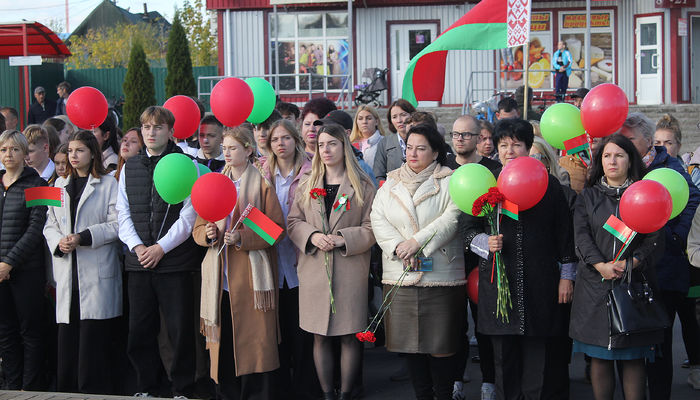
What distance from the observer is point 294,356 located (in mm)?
4652

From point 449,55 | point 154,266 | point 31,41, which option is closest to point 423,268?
point 154,266

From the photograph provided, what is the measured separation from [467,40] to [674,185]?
3434 millimetres

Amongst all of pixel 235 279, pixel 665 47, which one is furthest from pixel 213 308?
pixel 665 47

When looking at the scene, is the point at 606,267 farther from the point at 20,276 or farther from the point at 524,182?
the point at 20,276

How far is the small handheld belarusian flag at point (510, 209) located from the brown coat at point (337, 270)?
0.97m

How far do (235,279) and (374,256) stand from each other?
124 centimetres

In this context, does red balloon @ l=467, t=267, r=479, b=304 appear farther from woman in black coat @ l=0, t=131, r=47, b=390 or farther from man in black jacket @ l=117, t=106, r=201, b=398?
woman in black coat @ l=0, t=131, r=47, b=390

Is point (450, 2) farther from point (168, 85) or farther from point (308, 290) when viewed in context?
point (308, 290)

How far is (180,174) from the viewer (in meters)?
4.14

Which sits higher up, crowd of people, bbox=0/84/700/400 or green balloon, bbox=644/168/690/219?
green balloon, bbox=644/168/690/219

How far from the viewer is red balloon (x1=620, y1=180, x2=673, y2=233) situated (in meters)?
3.43

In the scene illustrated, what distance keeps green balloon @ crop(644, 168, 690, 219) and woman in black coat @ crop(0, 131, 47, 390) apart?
4311 mm

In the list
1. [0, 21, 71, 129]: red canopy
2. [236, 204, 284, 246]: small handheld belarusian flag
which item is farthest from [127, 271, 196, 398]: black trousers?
[0, 21, 71, 129]: red canopy

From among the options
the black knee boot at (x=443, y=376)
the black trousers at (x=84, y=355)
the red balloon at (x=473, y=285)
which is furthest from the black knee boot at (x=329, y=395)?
the black trousers at (x=84, y=355)
